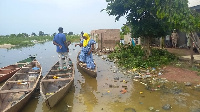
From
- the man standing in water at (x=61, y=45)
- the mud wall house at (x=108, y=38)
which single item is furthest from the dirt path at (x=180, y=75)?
the mud wall house at (x=108, y=38)

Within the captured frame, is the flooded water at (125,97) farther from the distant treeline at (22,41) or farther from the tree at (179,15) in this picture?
the distant treeline at (22,41)

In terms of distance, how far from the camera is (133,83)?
8055 millimetres

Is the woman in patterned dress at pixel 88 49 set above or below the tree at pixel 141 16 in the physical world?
below

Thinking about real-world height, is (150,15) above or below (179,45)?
above

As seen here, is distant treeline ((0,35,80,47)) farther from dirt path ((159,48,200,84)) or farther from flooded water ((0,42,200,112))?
dirt path ((159,48,200,84))

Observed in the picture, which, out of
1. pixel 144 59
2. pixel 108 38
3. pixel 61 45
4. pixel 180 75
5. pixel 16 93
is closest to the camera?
pixel 16 93

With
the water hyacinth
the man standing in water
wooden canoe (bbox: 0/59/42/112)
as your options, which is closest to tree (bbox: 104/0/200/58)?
the water hyacinth

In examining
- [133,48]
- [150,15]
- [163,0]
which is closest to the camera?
[163,0]

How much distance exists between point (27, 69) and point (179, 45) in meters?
11.7

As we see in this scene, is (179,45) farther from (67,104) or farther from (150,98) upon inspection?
(67,104)

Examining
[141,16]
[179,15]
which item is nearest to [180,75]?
[179,15]

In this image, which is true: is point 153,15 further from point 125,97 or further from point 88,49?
point 125,97

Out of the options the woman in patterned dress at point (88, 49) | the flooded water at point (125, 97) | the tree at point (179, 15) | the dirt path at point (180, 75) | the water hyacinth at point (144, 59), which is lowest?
the flooded water at point (125, 97)

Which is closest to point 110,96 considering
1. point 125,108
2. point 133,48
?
point 125,108
